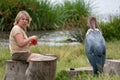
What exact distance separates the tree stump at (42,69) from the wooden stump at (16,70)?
0.60m

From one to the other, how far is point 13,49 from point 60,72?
119 cm

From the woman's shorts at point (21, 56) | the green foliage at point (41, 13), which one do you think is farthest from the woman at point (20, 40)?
the green foliage at point (41, 13)

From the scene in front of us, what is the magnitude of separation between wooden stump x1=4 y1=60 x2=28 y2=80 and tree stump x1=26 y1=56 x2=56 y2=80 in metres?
0.60

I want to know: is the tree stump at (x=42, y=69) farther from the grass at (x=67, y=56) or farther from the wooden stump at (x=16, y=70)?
the grass at (x=67, y=56)

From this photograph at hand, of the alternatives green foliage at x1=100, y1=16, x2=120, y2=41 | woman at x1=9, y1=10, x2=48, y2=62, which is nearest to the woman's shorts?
woman at x1=9, y1=10, x2=48, y2=62

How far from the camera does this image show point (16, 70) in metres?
8.21

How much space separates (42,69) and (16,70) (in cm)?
92

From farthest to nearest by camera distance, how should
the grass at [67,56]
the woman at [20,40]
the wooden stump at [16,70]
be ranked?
the grass at [67,56] < the wooden stump at [16,70] < the woman at [20,40]

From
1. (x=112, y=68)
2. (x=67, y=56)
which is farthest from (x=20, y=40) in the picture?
(x=67, y=56)

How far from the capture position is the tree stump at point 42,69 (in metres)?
7.43

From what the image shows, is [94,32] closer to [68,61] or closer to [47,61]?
[47,61]

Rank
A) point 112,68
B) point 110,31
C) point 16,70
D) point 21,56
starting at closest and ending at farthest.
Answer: point 21,56 < point 16,70 < point 112,68 < point 110,31

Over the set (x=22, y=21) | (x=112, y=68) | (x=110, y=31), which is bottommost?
(x=110, y=31)

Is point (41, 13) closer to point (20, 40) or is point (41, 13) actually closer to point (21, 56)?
point (21, 56)
